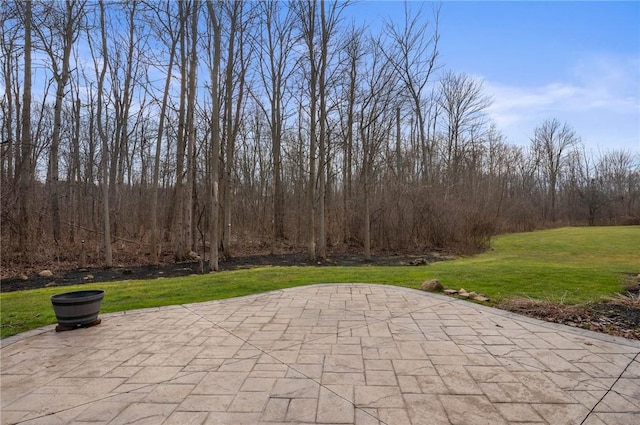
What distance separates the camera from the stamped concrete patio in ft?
7.37

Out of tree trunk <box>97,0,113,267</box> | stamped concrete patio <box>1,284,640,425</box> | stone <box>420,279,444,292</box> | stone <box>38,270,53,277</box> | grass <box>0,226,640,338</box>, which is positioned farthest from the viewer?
tree trunk <box>97,0,113,267</box>

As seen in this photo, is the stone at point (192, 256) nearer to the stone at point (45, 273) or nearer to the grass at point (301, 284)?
the stone at point (45, 273)

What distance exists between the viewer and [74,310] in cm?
400

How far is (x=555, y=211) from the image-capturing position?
1176 inches

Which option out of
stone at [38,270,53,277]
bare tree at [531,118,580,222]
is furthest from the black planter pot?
bare tree at [531,118,580,222]

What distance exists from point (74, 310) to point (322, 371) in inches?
120

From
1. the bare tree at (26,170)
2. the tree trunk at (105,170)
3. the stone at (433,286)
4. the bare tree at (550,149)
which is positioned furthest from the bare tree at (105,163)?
the bare tree at (550,149)

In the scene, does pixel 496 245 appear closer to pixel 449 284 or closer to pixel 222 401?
pixel 449 284

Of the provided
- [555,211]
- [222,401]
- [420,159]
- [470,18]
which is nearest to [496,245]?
[420,159]

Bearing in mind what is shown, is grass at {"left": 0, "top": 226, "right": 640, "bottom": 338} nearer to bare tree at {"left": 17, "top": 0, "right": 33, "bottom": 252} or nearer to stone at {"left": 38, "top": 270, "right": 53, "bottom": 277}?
stone at {"left": 38, "top": 270, "right": 53, "bottom": 277}

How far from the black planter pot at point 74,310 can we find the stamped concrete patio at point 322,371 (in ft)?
0.44

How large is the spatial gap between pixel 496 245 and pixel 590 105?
6275mm

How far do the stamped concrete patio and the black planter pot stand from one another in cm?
13

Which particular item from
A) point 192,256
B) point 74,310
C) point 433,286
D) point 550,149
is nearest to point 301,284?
point 433,286
